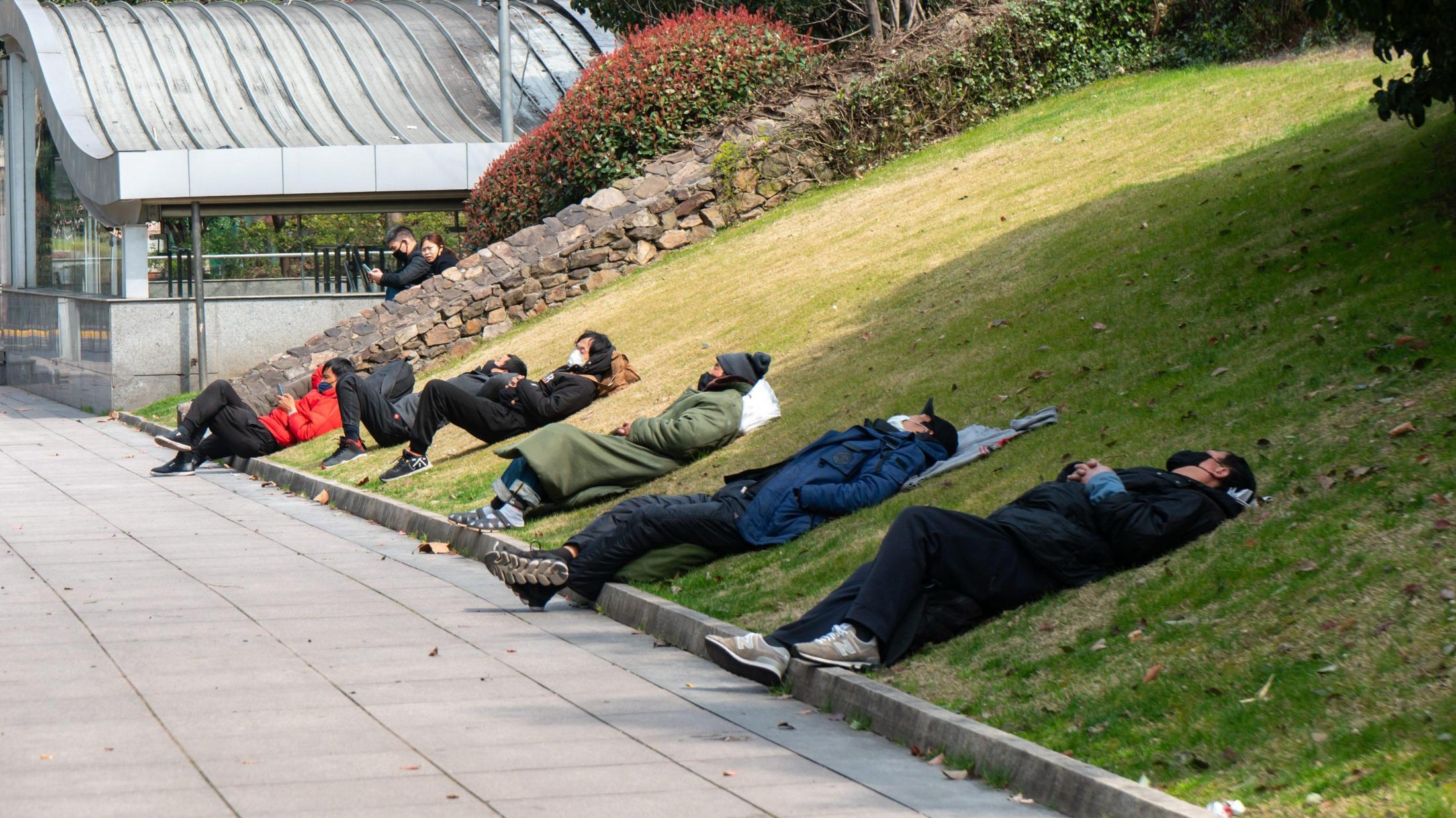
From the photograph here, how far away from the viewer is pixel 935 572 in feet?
Result: 20.5

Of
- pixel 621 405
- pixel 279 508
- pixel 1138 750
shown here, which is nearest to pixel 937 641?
pixel 1138 750

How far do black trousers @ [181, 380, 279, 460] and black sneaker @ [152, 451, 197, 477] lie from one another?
0.10 meters

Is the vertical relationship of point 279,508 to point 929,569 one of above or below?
below

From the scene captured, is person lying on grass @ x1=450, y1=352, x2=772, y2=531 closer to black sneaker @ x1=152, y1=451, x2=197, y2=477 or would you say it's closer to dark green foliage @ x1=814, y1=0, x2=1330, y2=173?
black sneaker @ x1=152, y1=451, x2=197, y2=477

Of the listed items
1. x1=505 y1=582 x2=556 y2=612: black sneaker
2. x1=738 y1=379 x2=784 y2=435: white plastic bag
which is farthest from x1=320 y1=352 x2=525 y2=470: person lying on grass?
x1=505 y1=582 x2=556 y2=612: black sneaker

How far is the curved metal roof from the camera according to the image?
24.8m

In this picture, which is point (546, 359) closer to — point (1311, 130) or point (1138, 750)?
point (1311, 130)

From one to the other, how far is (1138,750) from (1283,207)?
7.01 meters

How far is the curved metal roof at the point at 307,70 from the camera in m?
24.8

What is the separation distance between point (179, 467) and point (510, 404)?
15.0ft

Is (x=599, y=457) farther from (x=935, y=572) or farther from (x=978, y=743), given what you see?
(x=978, y=743)

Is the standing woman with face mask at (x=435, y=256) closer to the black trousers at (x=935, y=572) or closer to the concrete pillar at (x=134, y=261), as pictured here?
the concrete pillar at (x=134, y=261)

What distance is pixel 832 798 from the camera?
4.95 metres

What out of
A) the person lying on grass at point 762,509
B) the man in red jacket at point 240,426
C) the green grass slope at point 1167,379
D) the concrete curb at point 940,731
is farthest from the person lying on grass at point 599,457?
the man in red jacket at point 240,426
